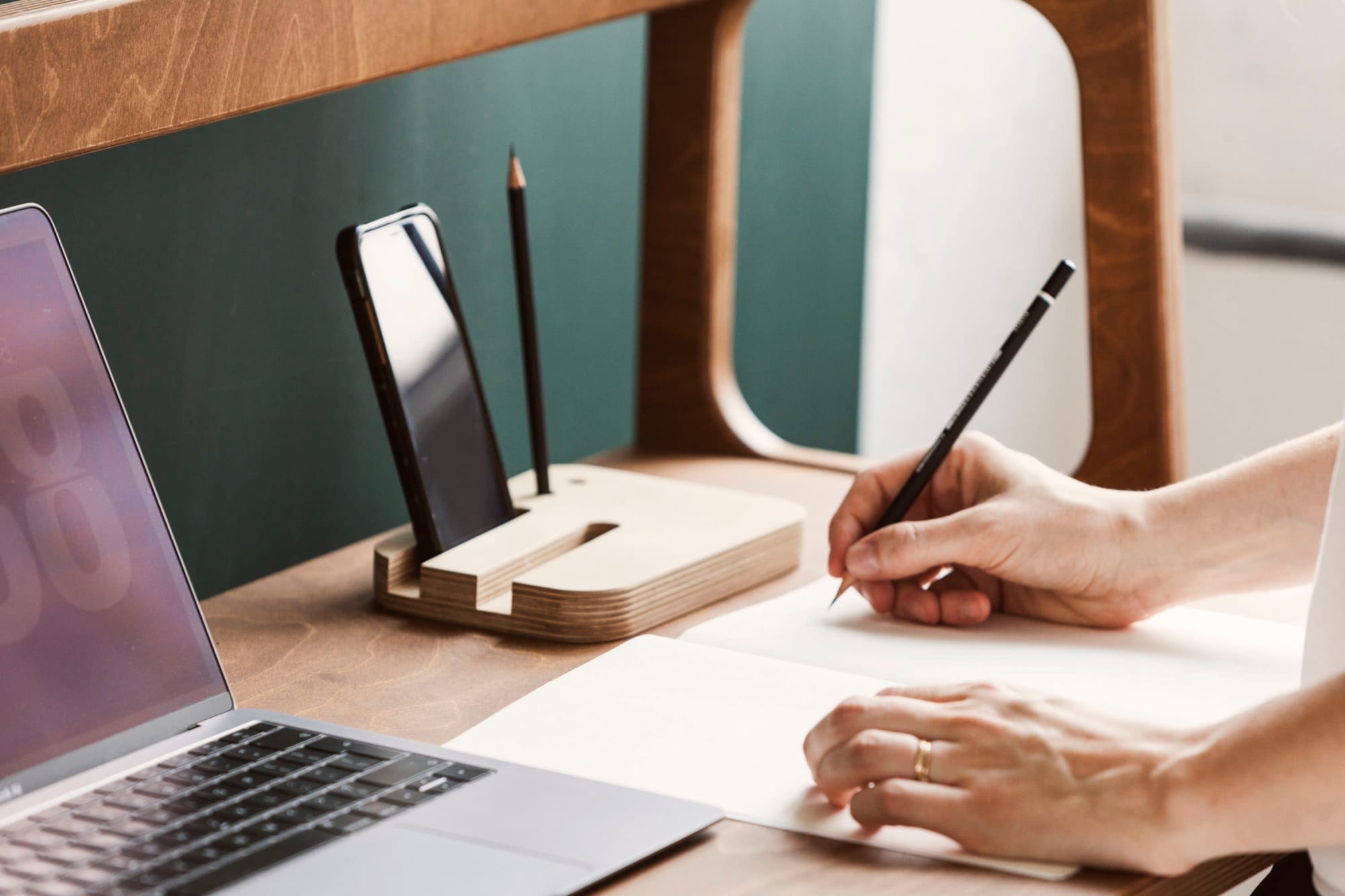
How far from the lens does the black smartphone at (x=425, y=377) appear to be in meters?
0.88

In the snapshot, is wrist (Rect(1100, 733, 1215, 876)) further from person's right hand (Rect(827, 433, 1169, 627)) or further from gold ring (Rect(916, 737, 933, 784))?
person's right hand (Rect(827, 433, 1169, 627))

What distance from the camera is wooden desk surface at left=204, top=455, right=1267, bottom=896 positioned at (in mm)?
583

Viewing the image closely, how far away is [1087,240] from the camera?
1.07 metres

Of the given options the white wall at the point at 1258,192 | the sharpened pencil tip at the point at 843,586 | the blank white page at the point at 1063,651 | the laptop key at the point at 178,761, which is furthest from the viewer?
the white wall at the point at 1258,192

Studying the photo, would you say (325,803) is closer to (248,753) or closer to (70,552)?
(248,753)

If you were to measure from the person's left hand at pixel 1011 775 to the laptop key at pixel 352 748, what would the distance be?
0.56 ft

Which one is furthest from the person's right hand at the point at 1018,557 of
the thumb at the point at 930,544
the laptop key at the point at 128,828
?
the laptop key at the point at 128,828

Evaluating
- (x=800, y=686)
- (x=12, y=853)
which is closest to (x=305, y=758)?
(x=12, y=853)

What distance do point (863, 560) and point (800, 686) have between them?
4.4 inches

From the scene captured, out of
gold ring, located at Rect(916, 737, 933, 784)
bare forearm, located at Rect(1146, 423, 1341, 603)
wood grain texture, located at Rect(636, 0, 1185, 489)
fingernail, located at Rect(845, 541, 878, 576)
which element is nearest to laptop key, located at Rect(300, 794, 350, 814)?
gold ring, located at Rect(916, 737, 933, 784)

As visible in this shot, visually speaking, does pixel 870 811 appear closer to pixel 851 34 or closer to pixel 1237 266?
pixel 851 34

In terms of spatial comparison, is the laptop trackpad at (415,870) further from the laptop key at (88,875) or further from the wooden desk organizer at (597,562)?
the wooden desk organizer at (597,562)

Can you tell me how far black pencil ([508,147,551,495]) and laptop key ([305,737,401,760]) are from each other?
0.35m

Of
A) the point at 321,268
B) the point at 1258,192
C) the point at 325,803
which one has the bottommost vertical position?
the point at 1258,192
